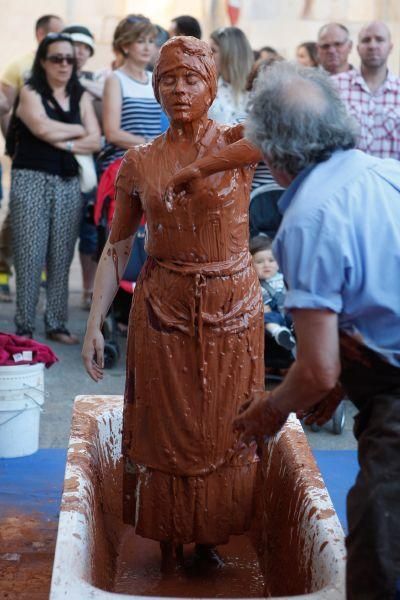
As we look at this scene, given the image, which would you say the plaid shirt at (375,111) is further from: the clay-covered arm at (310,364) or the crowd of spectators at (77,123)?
the clay-covered arm at (310,364)

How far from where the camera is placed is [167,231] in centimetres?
356

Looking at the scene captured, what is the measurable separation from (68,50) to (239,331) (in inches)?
157

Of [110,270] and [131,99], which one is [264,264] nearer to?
[131,99]

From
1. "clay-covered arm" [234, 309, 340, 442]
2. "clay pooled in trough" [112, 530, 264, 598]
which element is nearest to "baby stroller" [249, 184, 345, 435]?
"clay pooled in trough" [112, 530, 264, 598]

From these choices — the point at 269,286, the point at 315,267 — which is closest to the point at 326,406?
the point at 315,267

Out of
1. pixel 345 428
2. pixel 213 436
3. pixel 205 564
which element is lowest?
pixel 345 428

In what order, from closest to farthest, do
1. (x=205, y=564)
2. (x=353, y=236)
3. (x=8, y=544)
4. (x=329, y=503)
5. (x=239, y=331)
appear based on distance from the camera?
(x=353, y=236)
(x=329, y=503)
(x=239, y=331)
(x=205, y=564)
(x=8, y=544)

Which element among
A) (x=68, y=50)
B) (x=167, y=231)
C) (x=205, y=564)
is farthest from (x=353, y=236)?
(x=68, y=50)

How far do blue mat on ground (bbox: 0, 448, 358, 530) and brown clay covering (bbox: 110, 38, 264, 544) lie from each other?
107cm

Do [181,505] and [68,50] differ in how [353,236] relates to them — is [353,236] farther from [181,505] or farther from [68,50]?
[68,50]

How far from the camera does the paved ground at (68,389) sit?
577 centimetres

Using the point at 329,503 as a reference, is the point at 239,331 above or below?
above

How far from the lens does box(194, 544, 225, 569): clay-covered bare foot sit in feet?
12.6

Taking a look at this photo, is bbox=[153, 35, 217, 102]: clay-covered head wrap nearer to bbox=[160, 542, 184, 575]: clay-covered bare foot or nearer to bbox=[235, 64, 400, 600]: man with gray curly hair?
bbox=[235, 64, 400, 600]: man with gray curly hair
